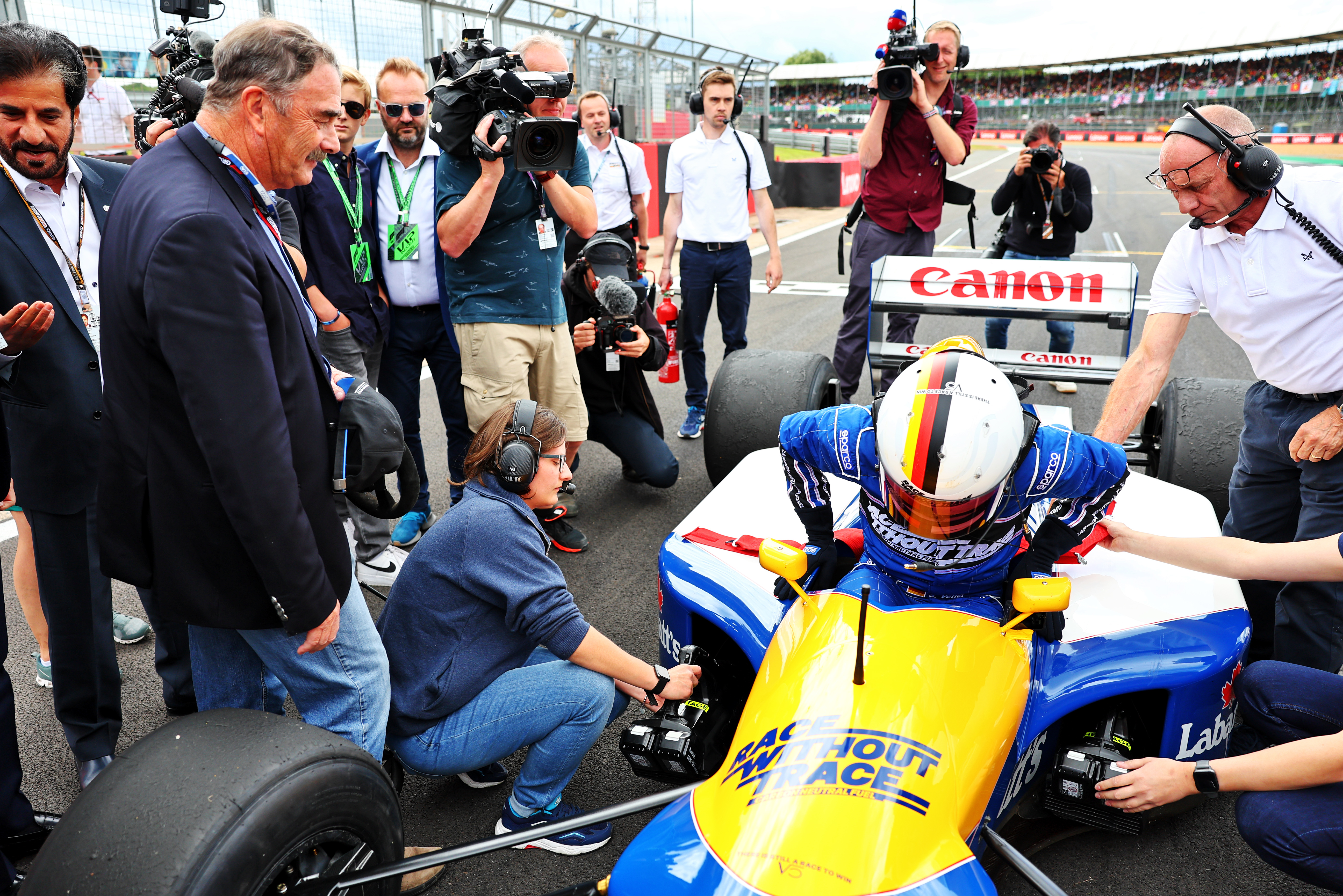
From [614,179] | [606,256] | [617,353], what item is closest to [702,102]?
[614,179]

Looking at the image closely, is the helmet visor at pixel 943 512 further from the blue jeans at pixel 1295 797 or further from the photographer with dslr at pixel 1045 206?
the photographer with dslr at pixel 1045 206

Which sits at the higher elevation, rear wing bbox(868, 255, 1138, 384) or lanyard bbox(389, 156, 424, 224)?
lanyard bbox(389, 156, 424, 224)

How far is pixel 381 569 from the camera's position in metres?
4.10

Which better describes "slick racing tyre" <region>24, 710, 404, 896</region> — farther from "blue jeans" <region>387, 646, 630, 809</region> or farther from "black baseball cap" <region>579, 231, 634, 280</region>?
"black baseball cap" <region>579, 231, 634, 280</region>

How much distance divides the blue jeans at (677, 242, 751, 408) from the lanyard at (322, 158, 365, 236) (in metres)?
2.16

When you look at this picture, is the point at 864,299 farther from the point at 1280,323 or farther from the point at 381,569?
the point at 381,569

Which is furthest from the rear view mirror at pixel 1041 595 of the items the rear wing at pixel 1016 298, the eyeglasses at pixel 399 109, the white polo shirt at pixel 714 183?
the white polo shirt at pixel 714 183

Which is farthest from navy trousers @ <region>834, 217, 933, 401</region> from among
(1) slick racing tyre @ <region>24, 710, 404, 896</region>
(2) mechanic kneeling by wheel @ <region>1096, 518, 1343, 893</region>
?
(1) slick racing tyre @ <region>24, 710, 404, 896</region>

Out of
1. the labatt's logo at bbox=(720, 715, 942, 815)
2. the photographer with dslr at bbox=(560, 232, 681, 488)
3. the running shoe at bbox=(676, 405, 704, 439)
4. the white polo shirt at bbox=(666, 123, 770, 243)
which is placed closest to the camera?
the labatt's logo at bbox=(720, 715, 942, 815)

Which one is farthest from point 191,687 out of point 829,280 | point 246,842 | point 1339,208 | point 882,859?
point 829,280

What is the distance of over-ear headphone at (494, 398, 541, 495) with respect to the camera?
2.41 m

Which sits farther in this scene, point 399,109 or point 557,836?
point 399,109

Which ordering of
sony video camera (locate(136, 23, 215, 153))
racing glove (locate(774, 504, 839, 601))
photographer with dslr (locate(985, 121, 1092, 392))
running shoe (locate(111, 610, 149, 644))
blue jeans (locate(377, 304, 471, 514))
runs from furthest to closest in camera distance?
photographer with dslr (locate(985, 121, 1092, 392)) → blue jeans (locate(377, 304, 471, 514)) → running shoe (locate(111, 610, 149, 644)) → sony video camera (locate(136, 23, 215, 153)) → racing glove (locate(774, 504, 839, 601))

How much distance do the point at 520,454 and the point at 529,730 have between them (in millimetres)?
729
